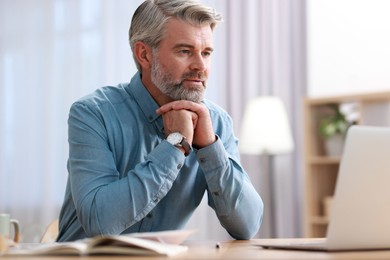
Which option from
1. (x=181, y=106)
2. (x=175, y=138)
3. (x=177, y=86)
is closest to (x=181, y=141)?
(x=175, y=138)

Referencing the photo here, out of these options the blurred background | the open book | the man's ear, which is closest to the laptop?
the open book

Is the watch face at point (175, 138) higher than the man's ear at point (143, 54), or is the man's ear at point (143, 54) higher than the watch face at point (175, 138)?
the man's ear at point (143, 54)

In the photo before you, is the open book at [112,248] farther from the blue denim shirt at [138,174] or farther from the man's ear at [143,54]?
the man's ear at [143,54]

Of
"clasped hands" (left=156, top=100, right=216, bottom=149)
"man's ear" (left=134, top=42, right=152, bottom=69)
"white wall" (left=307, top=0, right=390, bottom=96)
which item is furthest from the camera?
"white wall" (left=307, top=0, right=390, bottom=96)

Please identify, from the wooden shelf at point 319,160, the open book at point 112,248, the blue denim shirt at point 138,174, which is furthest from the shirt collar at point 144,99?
the wooden shelf at point 319,160

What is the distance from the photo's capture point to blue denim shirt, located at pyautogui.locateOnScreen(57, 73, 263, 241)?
6.23ft

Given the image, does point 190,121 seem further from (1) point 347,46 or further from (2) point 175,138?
(1) point 347,46

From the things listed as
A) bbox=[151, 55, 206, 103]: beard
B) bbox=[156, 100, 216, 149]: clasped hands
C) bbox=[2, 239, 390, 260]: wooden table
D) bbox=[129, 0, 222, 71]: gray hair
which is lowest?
bbox=[2, 239, 390, 260]: wooden table

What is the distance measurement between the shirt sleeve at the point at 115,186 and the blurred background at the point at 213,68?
2629mm

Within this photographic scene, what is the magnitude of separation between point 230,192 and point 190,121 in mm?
215

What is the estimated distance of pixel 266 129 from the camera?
14.6 ft

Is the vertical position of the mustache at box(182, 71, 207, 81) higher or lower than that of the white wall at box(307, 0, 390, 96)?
lower

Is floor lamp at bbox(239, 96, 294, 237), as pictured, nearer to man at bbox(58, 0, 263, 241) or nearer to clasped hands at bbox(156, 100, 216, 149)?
man at bbox(58, 0, 263, 241)

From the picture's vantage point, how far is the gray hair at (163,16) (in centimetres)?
220
